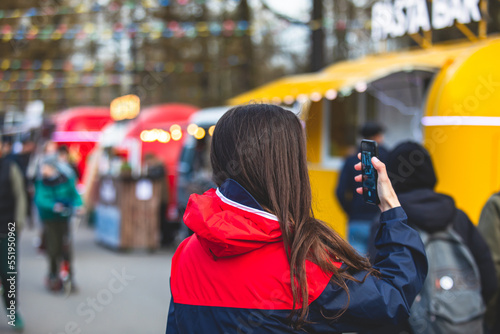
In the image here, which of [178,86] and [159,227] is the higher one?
[178,86]

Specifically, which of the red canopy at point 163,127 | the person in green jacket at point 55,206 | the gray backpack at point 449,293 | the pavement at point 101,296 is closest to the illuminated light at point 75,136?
the red canopy at point 163,127

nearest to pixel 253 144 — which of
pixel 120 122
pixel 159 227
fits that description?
pixel 159 227

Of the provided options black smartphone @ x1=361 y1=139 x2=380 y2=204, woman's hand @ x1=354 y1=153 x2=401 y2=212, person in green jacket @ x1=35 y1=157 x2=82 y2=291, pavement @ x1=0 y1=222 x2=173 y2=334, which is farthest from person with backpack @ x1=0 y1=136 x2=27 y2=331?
woman's hand @ x1=354 y1=153 x2=401 y2=212

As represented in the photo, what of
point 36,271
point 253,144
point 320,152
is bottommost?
point 36,271

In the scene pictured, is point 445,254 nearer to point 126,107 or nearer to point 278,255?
point 278,255

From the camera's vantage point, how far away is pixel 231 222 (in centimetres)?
163

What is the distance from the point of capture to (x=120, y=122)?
623 inches

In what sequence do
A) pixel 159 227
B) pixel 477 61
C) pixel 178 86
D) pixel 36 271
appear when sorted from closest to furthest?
pixel 477 61 < pixel 36 271 < pixel 159 227 < pixel 178 86

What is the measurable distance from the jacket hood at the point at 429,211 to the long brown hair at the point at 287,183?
1.54 m

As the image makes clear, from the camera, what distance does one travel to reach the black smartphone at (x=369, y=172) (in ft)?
5.98

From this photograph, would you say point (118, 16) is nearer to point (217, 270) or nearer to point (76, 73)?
point (76, 73)

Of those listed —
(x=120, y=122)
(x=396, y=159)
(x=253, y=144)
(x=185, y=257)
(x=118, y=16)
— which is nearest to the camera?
(x=253, y=144)

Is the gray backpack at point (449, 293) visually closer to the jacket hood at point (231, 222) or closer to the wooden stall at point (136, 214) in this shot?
the jacket hood at point (231, 222)

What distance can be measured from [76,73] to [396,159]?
24.0m
